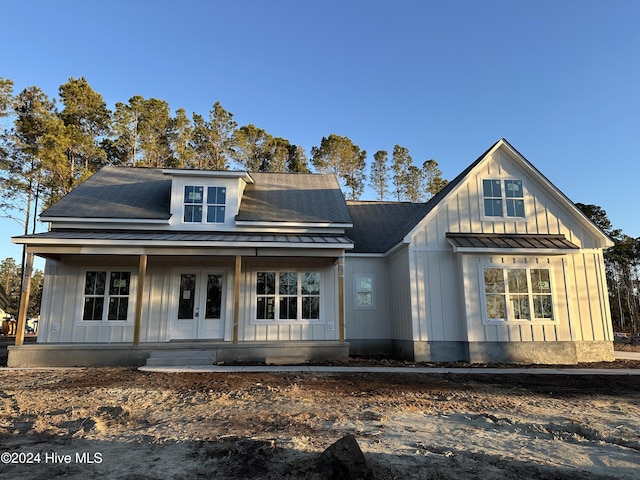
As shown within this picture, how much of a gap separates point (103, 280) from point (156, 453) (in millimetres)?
9902

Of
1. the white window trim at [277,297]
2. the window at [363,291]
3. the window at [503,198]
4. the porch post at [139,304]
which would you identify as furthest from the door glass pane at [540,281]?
the porch post at [139,304]

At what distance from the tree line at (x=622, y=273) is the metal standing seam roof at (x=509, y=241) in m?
29.3

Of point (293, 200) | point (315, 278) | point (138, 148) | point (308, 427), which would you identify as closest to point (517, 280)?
point (315, 278)

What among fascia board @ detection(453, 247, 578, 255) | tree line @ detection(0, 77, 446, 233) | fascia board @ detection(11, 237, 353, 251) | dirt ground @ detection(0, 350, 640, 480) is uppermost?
tree line @ detection(0, 77, 446, 233)

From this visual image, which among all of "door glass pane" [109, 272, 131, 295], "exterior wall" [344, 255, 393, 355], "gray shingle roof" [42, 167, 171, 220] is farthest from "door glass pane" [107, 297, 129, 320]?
"exterior wall" [344, 255, 393, 355]

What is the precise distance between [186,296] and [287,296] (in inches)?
127

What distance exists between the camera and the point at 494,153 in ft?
41.7

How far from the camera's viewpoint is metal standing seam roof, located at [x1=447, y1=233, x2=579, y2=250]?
11.5 meters

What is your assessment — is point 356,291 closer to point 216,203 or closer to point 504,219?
point 504,219

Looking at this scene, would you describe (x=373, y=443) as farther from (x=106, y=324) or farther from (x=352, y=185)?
(x=352, y=185)

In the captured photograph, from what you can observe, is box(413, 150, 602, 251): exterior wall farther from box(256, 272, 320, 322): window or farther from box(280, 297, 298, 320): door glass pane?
box(280, 297, 298, 320): door glass pane

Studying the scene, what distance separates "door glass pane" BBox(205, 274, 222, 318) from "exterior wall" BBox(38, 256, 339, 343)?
27 centimetres

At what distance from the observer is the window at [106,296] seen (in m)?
12.1

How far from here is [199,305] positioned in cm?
1259
